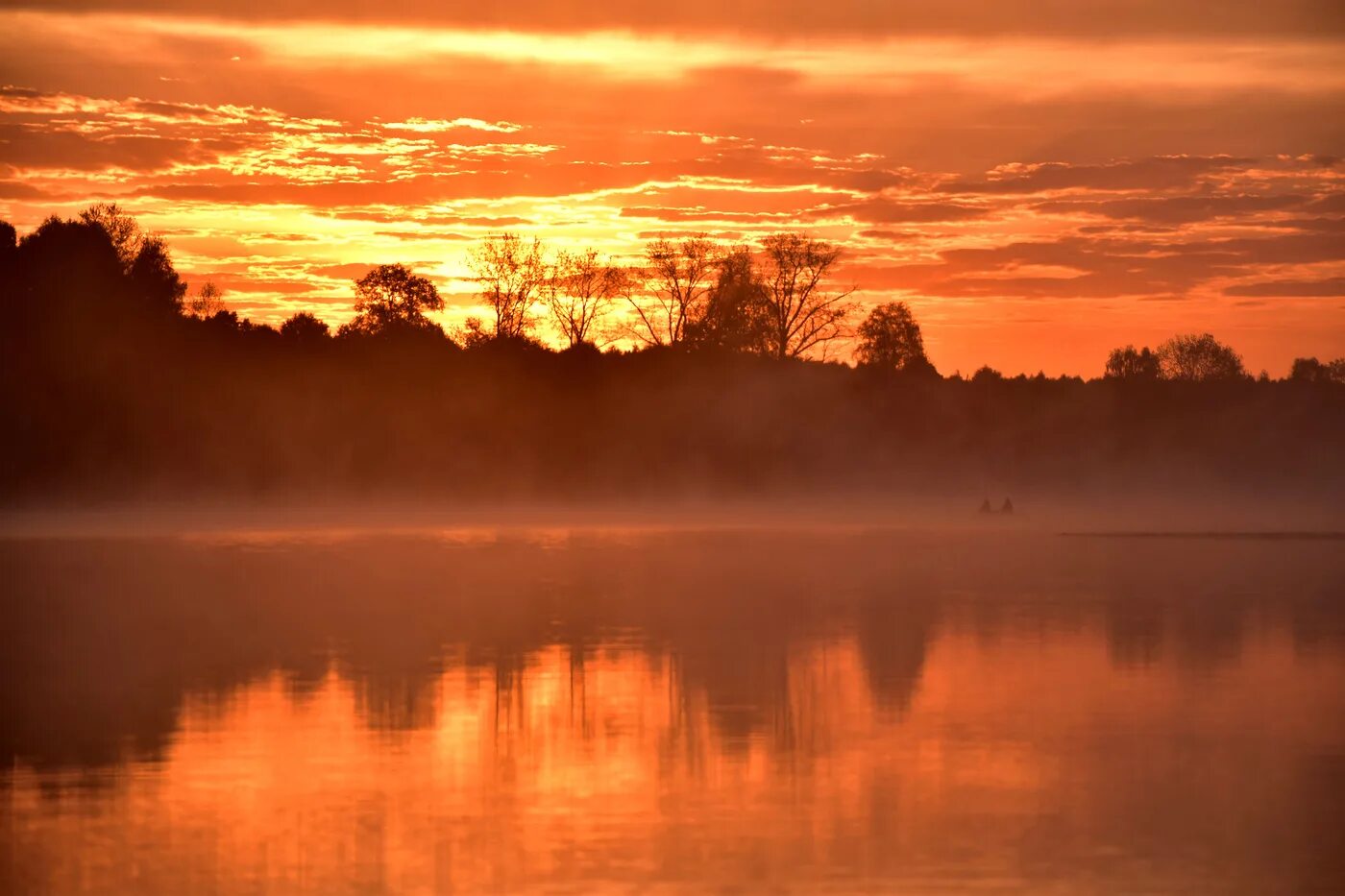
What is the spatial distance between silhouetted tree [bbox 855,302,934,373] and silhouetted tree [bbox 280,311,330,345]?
97.5 feet

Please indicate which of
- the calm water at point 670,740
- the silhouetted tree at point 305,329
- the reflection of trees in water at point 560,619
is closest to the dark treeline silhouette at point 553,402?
the silhouetted tree at point 305,329

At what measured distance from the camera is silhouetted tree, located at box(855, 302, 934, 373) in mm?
92125

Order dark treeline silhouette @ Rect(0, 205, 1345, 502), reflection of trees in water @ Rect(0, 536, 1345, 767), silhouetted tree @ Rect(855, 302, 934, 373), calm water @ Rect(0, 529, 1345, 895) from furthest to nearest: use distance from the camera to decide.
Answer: silhouetted tree @ Rect(855, 302, 934, 373) < dark treeline silhouette @ Rect(0, 205, 1345, 502) < reflection of trees in water @ Rect(0, 536, 1345, 767) < calm water @ Rect(0, 529, 1345, 895)

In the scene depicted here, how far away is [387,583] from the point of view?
2917cm

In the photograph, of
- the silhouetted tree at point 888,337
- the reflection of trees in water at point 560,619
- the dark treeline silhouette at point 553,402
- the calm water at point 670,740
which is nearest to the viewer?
the calm water at point 670,740

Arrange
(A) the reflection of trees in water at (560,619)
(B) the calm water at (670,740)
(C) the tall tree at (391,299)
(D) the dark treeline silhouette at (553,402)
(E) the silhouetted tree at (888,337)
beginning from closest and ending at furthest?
1. (B) the calm water at (670,740)
2. (A) the reflection of trees in water at (560,619)
3. (D) the dark treeline silhouette at (553,402)
4. (C) the tall tree at (391,299)
5. (E) the silhouetted tree at (888,337)

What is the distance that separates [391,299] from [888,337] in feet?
90.5

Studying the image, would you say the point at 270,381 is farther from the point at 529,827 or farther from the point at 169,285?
the point at 529,827

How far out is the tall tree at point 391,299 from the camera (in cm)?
7962

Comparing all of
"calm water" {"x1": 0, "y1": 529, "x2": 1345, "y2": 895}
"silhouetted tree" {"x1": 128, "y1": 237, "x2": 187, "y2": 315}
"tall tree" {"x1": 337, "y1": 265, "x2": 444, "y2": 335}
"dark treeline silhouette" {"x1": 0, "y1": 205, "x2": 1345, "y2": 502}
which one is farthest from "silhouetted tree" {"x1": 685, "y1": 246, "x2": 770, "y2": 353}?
"calm water" {"x1": 0, "y1": 529, "x2": 1345, "y2": 895}

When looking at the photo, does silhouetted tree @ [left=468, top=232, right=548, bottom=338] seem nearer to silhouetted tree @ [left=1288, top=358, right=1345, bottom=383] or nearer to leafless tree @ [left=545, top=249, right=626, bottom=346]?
leafless tree @ [left=545, top=249, right=626, bottom=346]

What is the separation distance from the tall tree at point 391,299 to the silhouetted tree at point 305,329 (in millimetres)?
1496

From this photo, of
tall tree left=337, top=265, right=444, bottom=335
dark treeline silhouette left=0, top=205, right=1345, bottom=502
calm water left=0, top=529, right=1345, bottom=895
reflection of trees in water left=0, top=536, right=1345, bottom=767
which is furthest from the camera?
tall tree left=337, top=265, right=444, bottom=335

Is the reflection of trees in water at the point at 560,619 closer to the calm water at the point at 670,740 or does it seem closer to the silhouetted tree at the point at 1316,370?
the calm water at the point at 670,740
